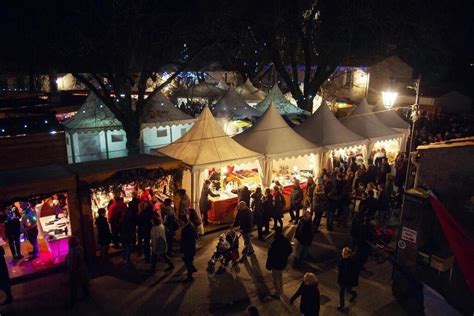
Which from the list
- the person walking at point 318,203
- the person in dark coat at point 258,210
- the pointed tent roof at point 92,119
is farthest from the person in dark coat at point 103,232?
the pointed tent roof at point 92,119

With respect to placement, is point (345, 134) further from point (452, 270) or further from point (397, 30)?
point (397, 30)

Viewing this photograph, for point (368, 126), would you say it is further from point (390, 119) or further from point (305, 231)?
point (305, 231)

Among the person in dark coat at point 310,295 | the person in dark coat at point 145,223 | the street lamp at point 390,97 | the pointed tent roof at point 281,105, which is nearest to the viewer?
the person in dark coat at point 310,295

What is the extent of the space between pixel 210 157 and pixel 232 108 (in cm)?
901

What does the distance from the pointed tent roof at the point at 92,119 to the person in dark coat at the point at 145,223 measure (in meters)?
7.28

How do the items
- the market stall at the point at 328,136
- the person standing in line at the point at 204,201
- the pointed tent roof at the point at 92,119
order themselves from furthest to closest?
the pointed tent roof at the point at 92,119
the market stall at the point at 328,136
the person standing in line at the point at 204,201

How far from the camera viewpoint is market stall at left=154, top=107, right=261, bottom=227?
1023 cm

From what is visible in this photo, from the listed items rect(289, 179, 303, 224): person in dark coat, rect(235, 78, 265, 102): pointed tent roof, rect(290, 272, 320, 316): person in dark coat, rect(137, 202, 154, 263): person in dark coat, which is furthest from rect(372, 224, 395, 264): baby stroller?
rect(235, 78, 265, 102): pointed tent roof

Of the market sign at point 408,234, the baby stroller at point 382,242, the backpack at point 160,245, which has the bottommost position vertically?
the baby stroller at point 382,242

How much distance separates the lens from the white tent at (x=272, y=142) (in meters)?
11.5

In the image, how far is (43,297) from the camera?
7.49 m

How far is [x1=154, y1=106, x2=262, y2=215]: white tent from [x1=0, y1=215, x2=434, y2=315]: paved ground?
2.32m

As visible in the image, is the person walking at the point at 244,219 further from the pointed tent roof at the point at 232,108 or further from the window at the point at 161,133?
the pointed tent roof at the point at 232,108

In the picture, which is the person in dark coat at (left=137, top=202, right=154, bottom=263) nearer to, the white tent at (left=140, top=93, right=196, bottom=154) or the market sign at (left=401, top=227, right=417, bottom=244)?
the market sign at (left=401, top=227, right=417, bottom=244)
